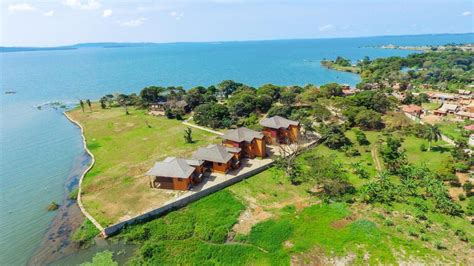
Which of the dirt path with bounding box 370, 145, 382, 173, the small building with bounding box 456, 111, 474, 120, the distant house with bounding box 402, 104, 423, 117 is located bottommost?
the dirt path with bounding box 370, 145, 382, 173

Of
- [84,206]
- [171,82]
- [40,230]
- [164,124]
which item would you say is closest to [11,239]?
[40,230]

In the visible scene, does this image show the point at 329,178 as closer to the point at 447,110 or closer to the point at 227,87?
the point at 447,110

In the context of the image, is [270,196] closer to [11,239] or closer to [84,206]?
[84,206]

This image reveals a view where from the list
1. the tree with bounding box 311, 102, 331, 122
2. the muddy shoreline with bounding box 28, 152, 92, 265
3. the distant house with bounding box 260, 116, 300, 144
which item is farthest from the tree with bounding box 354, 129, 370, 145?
the muddy shoreline with bounding box 28, 152, 92, 265

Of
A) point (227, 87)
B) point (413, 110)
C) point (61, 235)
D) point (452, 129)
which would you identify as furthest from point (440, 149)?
point (227, 87)

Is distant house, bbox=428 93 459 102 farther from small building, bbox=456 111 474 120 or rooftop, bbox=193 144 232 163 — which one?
rooftop, bbox=193 144 232 163

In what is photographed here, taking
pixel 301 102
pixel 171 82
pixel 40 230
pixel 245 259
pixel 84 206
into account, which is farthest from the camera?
pixel 171 82

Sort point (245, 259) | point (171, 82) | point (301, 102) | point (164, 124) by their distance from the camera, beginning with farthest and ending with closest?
point (171, 82), point (301, 102), point (164, 124), point (245, 259)

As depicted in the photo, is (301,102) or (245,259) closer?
(245,259)

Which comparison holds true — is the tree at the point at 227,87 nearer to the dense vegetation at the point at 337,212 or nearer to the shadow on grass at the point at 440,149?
the dense vegetation at the point at 337,212
